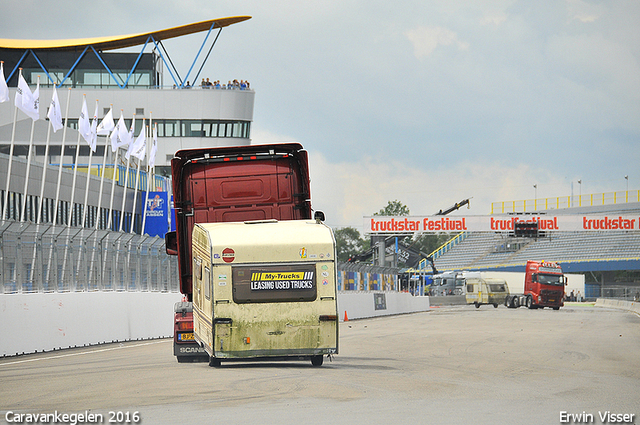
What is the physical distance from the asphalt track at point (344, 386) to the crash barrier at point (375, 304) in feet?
A: 60.1

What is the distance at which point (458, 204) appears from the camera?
98.6 meters

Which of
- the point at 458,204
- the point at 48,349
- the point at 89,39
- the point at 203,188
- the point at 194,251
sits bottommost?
the point at 48,349

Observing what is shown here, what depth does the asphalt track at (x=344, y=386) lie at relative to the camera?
951 cm

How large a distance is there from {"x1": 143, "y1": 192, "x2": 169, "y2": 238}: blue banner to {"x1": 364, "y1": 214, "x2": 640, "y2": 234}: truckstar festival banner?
16943 mm

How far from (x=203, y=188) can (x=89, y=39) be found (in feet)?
229

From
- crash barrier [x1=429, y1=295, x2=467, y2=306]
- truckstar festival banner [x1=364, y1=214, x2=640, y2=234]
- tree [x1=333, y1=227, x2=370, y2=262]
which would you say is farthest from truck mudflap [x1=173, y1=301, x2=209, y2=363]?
tree [x1=333, y1=227, x2=370, y2=262]

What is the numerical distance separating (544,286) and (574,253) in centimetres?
3343

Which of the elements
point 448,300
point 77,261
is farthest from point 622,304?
point 77,261

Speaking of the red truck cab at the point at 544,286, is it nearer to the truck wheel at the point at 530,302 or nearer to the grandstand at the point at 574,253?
the truck wheel at the point at 530,302

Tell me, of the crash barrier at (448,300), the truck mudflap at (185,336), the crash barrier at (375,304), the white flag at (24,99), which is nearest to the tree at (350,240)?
the crash barrier at (448,300)

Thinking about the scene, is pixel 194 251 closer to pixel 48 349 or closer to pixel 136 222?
pixel 48 349

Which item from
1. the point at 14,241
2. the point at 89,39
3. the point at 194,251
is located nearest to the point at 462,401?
the point at 194,251

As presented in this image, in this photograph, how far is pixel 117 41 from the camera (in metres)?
79.1

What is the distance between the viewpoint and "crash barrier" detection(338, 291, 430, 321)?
38466 millimetres
